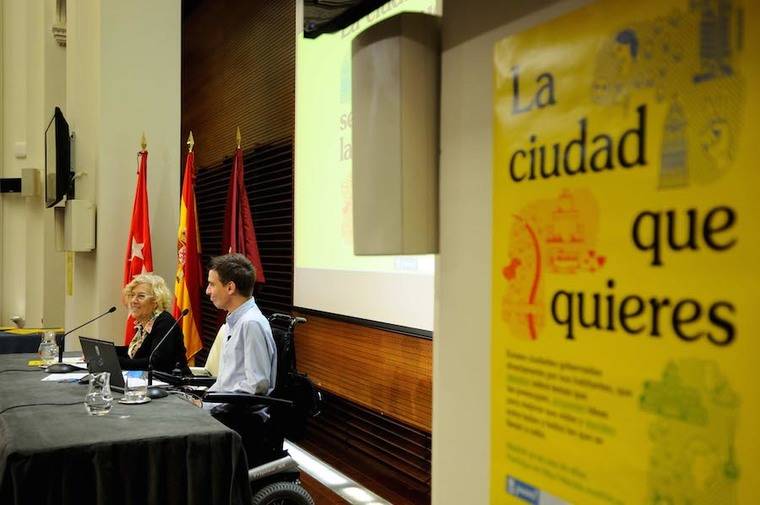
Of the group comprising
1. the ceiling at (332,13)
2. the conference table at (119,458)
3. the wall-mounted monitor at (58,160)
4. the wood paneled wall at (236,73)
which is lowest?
the conference table at (119,458)

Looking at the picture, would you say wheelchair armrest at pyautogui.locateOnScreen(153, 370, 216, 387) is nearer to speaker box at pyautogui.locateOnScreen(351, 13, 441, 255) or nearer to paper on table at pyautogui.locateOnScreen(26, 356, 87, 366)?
paper on table at pyautogui.locateOnScreen(26, 356, 87, 366)

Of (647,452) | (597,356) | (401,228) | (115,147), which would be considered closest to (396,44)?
(401,228)

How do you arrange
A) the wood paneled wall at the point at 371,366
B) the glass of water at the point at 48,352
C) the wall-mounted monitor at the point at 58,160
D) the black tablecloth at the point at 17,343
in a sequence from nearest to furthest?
1. the wood paneled wall at the point at 371,366
2. the glass of water at the point at 48,352
3. the wall-mounted monitor at the point at 58,160
4. the black tablecloth at the point at 17,343

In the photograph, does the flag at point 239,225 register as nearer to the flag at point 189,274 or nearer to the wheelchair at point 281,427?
the flag at point 189,274

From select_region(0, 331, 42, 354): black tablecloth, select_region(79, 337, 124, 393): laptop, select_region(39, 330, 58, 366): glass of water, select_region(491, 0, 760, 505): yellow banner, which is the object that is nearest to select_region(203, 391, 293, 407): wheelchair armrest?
select_region(79, 337, 124, 393): laptop

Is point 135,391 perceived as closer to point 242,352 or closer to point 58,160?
point 242,352

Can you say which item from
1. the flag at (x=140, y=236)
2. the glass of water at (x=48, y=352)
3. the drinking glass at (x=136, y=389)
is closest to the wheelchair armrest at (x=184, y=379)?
the drinking glass at (x=136, y=389)

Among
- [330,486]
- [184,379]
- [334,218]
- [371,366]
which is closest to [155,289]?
[184,379]

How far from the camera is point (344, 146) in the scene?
4.04m

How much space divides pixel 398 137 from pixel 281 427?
210 cm

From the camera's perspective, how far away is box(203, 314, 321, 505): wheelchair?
120 inches

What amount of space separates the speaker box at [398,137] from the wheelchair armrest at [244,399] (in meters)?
1.77

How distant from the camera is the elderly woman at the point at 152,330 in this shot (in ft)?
12.6

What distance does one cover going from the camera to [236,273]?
353 centimetres
